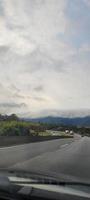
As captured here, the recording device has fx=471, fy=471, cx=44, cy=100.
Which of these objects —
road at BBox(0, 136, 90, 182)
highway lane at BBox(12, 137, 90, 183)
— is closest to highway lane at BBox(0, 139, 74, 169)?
road at BBox(0, 136, 90, 182)

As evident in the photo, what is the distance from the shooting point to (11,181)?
17.3ft

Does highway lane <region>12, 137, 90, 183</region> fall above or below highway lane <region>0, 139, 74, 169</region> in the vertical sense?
below

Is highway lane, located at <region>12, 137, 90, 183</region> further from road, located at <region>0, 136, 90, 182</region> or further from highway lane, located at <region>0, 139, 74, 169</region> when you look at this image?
highway lane, located at <region>0, 139, 74, 169</region>

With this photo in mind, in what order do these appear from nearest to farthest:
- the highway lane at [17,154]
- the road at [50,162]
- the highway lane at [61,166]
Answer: the highway lane at [61,166] → the road at [50,162] → the highway lane at [17,154]

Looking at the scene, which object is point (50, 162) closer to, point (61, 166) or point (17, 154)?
point (61, 166)

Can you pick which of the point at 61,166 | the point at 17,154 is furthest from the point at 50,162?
the point at 17,154

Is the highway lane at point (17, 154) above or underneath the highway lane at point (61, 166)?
above

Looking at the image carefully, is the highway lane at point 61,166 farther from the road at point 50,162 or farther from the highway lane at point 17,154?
the highway lane at point 17,154

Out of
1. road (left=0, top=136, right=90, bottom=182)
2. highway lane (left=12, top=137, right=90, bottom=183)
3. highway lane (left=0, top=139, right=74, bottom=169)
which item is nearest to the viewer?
highway lane (left=12, top=137, right=90, bottom=183)

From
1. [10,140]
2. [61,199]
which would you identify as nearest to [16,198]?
[61,199]

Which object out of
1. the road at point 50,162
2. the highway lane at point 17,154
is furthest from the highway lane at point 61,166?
the highway lane at point 17,154

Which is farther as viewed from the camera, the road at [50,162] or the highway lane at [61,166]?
the road at [50,162]

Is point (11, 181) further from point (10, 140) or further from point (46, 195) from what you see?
point (10, 140)

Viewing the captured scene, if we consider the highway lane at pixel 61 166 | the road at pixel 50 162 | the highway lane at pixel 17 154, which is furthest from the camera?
the highway lane at pixel 17 154
